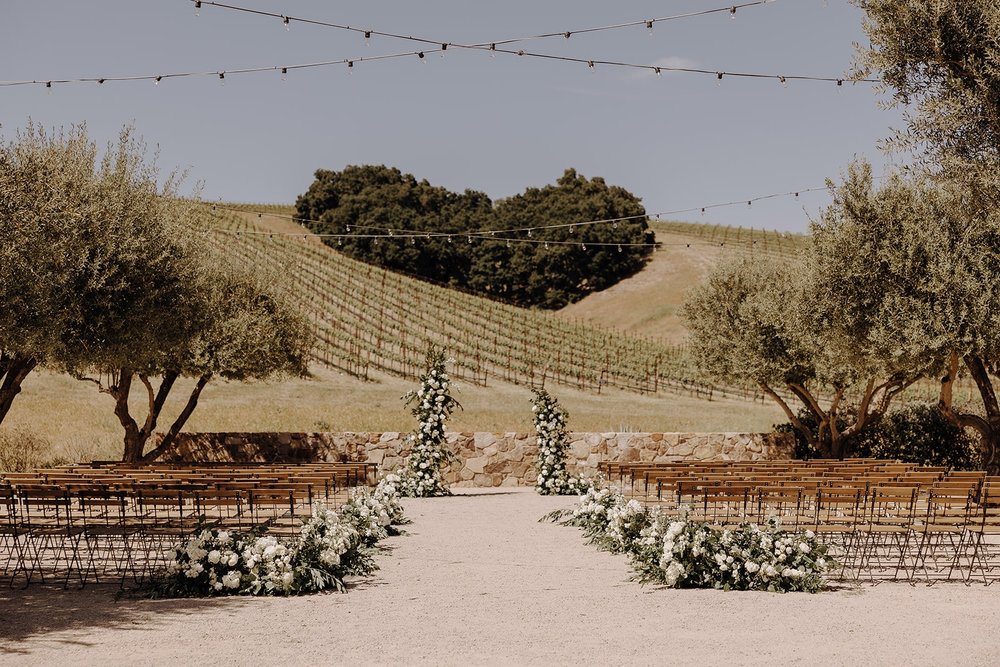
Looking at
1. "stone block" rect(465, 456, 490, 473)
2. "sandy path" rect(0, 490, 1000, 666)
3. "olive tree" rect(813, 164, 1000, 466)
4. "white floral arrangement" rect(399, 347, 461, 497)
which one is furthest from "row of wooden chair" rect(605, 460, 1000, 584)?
"stone block" rect(465, 456, 490, 473)

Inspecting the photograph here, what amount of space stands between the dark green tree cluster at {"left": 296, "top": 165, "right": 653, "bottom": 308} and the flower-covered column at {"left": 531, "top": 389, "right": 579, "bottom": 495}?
56.4 metres

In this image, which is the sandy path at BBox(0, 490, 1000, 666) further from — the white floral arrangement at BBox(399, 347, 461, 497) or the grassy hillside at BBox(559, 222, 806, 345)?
the grassy hillside at BBox(559, 222, 806, 345)

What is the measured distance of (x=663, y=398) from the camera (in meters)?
A: 40.2

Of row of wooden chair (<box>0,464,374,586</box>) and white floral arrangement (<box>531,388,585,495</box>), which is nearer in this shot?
row of wooden chair (<box>0,464,374,586</box>)

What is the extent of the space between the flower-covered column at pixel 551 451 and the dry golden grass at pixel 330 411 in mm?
5507

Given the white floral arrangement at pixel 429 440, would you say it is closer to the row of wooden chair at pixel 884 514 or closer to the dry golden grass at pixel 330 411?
the row of wooden chair at pixel 884 514

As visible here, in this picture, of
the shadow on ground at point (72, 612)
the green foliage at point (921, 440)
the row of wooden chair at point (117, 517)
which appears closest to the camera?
the shadow on ground at point (72, 612)

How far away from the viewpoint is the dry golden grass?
970 inches

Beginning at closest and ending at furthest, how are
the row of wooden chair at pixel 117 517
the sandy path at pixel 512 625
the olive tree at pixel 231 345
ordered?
the sandy path at pixel 512 625 → the row of wooden chair at pixel 117 517 → the olive tree at pixel 231 345

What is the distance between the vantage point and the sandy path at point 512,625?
19.0 feet

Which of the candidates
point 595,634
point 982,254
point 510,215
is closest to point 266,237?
point 510,215

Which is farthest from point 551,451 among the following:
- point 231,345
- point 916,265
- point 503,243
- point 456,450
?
point 503,243

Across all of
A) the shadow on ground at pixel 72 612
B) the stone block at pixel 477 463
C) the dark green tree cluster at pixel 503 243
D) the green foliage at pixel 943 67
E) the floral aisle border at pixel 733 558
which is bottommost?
the stone block at pixel 477 463

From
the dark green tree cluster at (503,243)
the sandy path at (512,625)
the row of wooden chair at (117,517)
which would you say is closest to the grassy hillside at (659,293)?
the dark green tree cluster at (503,243)
